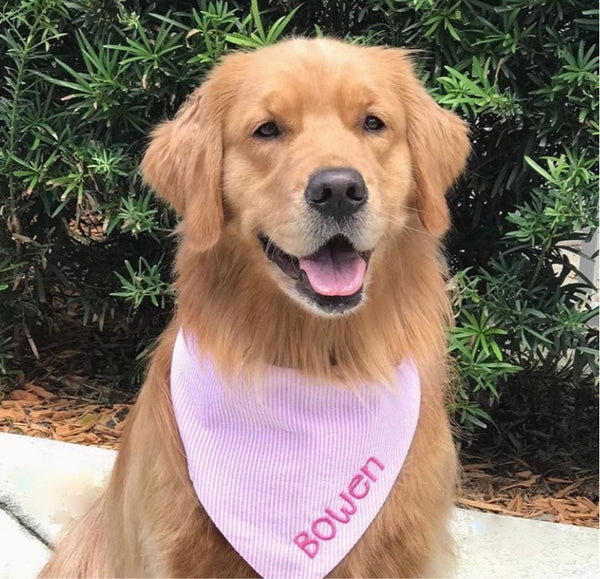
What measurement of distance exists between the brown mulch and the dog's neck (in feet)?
4.99

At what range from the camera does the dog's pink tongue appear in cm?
215

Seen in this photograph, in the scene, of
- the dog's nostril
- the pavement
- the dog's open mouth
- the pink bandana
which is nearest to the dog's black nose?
the dog's nostril

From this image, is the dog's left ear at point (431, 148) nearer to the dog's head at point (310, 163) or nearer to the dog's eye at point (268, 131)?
the dog's head at point (310, 163)

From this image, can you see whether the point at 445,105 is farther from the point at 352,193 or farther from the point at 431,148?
the point at 352,193

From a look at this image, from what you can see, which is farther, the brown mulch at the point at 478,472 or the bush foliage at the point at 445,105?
the brown mulch at the point at 478,472

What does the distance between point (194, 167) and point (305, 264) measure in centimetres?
47

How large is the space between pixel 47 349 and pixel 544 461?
2984 mm

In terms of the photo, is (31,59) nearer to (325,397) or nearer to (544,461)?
(325,397)

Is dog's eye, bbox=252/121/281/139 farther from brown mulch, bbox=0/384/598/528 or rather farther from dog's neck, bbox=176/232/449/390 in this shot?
brown mulch, bbox=0/384/598/528

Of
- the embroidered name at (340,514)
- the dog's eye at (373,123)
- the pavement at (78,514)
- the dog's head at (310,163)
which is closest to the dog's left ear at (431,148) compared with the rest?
the dog's head at (310,163)

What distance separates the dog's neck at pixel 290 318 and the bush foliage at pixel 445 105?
87cm

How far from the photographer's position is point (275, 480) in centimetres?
240

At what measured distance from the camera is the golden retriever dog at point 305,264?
219 cm

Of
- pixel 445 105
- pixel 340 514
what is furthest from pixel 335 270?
pixel 445 105
